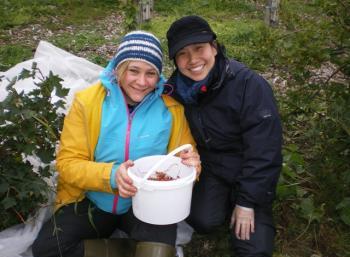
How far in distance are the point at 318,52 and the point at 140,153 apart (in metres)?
1.12

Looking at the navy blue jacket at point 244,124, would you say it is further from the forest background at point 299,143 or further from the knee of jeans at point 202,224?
the forest background at point 299,143

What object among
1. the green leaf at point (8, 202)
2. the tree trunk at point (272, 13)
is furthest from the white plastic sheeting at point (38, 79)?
the tree trunk at point (272, 13)

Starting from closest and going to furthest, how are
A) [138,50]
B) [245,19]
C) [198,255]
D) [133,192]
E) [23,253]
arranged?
[133,192] < [138,50] < [23,253] < [198,255] < [245,19]

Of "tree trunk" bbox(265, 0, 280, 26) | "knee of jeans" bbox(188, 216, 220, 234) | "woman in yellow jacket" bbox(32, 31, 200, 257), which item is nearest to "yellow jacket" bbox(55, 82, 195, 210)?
"woman in yellow jacket" bbox(32, 31, 200, 257)

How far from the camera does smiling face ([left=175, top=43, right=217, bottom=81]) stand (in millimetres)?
2346

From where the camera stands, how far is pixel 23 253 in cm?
249

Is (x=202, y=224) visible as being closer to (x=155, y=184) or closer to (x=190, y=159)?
(x=190, y=159)

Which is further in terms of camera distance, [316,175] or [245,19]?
[245,19]

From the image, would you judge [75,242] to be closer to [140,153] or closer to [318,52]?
[140,153]

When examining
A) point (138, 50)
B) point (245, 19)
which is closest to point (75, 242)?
point (138, 50)

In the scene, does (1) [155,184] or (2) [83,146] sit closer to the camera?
(1) [155,184]

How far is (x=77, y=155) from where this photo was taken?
2.36m

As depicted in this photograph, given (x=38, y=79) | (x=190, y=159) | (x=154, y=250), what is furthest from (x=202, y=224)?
(x=38, y=79)

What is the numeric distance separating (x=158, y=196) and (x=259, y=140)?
0.60m
